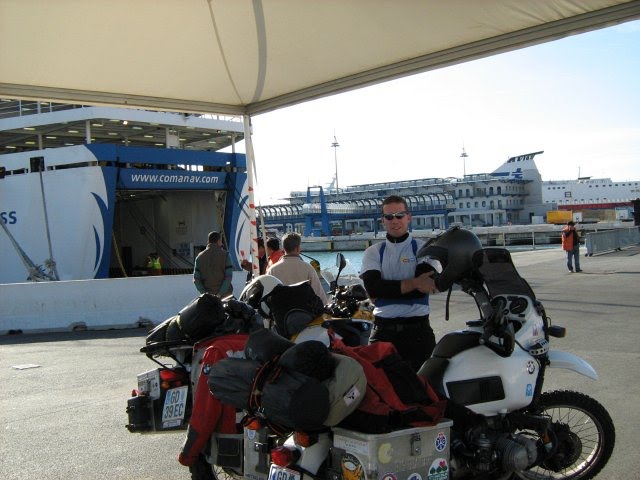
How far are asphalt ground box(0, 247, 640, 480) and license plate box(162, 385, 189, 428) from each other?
29.9 inches

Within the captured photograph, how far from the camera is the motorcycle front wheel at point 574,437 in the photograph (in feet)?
12.4

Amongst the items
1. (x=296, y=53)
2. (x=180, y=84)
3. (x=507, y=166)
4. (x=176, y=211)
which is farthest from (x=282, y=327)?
(x=507, y=166)

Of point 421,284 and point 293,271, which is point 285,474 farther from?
point 293,271

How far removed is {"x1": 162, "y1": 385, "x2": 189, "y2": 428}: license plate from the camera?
4.11 meters

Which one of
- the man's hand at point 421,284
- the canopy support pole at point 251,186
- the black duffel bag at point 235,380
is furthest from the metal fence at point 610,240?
the black duffel bag at point 235,380

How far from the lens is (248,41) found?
564cm

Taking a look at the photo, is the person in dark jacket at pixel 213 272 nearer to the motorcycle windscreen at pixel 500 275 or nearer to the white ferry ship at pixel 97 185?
the motorcycle windscreen at pixel 500 275

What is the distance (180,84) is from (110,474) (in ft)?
11.3

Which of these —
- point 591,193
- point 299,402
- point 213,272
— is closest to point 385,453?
point 299,402

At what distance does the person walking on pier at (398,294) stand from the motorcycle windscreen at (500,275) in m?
0.50

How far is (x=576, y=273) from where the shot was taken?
68.1 feet

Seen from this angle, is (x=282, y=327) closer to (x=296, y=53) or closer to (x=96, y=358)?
(x=296, y=53)

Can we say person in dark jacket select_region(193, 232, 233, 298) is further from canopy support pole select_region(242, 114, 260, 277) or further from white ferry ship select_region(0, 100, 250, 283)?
white ferry ship select_region(0, 100, 250, 283)

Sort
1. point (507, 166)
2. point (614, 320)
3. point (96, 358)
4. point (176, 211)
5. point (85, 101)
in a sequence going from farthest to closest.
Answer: point (507, 166) < point (176, 211) < point (614, 320) < point (96, 358) < point (85, 101)
